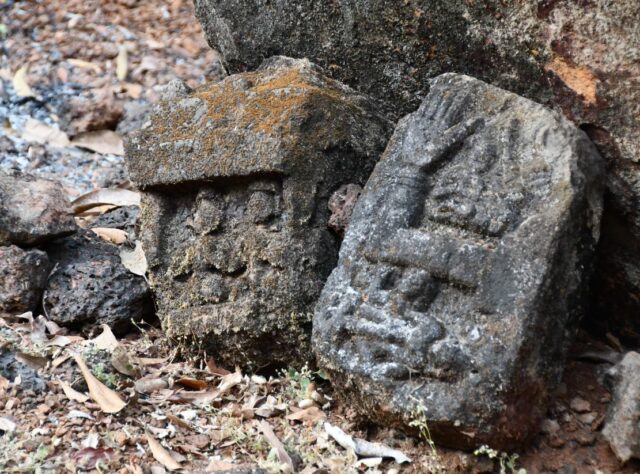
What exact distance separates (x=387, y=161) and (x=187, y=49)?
11.2ft

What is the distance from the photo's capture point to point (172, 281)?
13.1 feet

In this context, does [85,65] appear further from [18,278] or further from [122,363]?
[122,363]

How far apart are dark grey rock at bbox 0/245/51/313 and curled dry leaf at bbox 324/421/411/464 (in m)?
1.50

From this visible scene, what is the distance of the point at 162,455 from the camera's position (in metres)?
3.30

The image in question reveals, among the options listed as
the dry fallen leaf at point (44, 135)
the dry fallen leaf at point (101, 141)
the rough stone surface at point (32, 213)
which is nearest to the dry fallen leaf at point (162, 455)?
the rough stone surface at point (32, 213)

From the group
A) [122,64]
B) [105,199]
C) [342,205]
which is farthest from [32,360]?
[122,64]

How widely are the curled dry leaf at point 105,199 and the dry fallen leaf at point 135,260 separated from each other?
730 millimetres

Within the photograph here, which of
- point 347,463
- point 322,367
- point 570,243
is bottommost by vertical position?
point 347,463

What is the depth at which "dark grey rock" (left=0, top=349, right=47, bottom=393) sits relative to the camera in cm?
363

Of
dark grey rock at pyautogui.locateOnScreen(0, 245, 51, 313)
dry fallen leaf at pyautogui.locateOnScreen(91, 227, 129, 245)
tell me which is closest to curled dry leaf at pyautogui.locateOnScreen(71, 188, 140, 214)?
dry fallen leaf at pyautogui.locateOnScreen(91, 227, 129, 245)

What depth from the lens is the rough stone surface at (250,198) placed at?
3.68 metres

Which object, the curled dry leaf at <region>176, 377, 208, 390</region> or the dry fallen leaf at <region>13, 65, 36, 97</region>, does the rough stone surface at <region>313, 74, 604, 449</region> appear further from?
the dry fallen leaf at <region>13, 65, 36, 97</region>

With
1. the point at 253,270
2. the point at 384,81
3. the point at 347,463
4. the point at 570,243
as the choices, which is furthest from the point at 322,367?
the point at 384,81

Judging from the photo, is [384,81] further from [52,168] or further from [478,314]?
[52,168]
